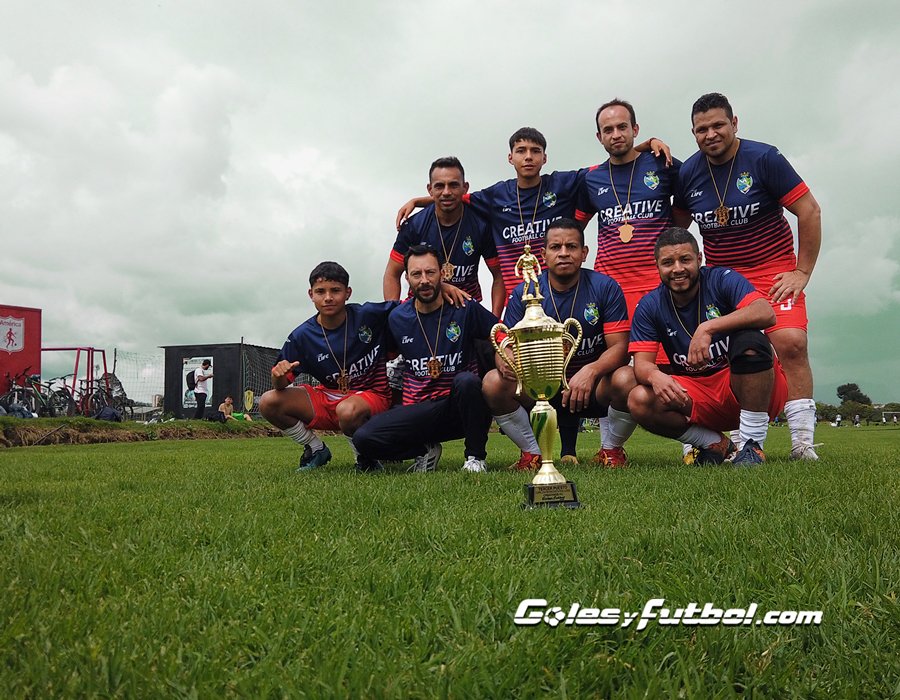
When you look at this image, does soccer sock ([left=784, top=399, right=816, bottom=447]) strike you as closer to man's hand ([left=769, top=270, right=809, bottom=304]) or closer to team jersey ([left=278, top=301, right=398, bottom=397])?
man's hand ([left=769, top=270, right=809, bottom=304])

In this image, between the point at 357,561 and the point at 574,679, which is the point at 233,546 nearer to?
the point at 357,561

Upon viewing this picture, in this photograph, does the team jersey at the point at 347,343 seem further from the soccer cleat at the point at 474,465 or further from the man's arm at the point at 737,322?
the man's arm at the point at 737,322

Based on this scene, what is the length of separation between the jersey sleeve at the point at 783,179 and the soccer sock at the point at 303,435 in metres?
4.22

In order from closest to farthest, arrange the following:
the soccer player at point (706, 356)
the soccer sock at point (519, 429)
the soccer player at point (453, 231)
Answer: the soccer player at point (706, 356)
the soccer sock at point (519, 429)
the soccer player at point (453, 231)

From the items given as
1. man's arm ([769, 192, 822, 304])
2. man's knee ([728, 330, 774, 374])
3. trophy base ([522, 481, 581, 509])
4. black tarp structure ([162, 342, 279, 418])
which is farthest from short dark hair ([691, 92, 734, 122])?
black tarp structure ([162, 342, 279, 418])

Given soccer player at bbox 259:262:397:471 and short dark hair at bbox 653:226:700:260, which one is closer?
short dark hair at bbox 653:226:700:260

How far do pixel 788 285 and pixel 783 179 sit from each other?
2.90 feet

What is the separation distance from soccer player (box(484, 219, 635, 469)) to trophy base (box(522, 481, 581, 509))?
2040 mm

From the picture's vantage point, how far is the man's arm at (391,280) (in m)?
6.39

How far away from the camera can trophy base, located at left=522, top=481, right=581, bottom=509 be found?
2986 mm

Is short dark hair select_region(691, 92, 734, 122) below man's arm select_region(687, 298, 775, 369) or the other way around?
the other way around

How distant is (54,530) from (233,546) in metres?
0.86

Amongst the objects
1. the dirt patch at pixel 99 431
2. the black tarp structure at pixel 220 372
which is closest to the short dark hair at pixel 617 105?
the dirt patch at pixel 99 431

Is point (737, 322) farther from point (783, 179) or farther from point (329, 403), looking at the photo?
point (329, 403)
